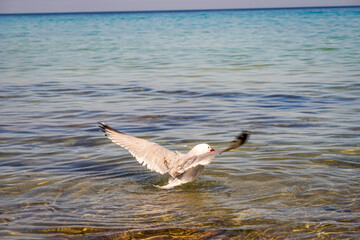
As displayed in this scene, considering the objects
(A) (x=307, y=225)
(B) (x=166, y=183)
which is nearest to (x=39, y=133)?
(B) (x=166, y=183)

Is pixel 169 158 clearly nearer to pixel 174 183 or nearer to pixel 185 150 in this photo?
pixel 174 183

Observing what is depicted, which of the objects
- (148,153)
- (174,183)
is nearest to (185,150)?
(148,153)

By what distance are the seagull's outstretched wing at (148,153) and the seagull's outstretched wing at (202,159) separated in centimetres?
24

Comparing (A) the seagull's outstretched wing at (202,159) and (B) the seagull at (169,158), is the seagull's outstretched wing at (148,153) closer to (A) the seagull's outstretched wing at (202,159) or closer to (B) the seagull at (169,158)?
(B) the seagull at (169,158)

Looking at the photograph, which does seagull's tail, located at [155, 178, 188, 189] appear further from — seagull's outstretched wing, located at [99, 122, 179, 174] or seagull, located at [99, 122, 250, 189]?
seagull's outstretched wing, located at [99, 122, 179, 174]

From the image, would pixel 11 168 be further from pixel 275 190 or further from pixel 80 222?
pixel 275 190

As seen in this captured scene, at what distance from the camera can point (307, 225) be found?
583 centimetres

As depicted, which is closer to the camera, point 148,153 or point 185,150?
point 148,153

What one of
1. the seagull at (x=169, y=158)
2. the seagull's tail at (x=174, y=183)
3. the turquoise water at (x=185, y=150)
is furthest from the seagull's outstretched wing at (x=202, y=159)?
the turquoise water at (x=185, y=150)

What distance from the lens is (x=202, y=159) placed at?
6.25 meters

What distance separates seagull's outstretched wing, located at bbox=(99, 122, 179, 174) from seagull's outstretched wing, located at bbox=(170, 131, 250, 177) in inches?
9.4

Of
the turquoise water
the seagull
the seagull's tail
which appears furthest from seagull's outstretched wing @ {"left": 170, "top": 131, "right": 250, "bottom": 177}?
the turquoise water

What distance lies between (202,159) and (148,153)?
146cm

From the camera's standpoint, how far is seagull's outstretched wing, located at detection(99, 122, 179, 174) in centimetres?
734
